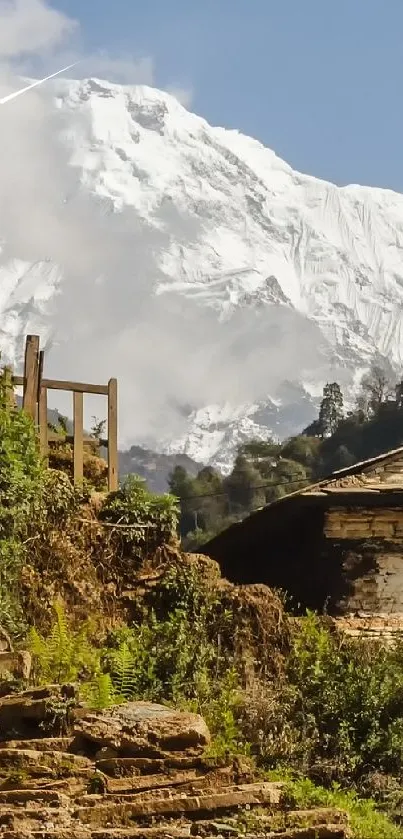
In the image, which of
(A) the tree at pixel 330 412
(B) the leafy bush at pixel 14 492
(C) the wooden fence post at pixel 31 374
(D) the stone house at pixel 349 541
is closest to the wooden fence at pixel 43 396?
(C) the wooden fence post at pixel 31 374

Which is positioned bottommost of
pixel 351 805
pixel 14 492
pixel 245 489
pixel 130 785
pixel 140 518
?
pixel 351 805

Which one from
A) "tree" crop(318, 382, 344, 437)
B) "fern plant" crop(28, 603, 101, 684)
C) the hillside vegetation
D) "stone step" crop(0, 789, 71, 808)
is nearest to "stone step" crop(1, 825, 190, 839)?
"stone step" crop(0, 789, 71, 808)

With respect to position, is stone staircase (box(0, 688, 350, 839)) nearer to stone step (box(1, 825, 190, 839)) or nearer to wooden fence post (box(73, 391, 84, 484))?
stone step (box(1, 825, 190, 839))

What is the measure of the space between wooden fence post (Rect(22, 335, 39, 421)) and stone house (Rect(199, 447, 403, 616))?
386 centimetres

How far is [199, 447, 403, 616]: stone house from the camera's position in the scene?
1812cm

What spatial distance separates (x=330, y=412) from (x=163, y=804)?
54749 millimetres

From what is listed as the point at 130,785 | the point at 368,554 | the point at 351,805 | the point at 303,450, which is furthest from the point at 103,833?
the point at 303,450

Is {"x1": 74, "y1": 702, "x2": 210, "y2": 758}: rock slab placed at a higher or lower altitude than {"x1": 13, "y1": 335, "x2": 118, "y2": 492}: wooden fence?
lower

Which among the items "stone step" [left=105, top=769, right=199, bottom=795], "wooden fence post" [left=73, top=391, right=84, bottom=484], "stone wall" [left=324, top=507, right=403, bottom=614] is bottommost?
"stone step" [left=105, top=769, right=199, bottom=795]

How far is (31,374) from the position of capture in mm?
17922

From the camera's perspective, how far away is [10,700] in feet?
37.4

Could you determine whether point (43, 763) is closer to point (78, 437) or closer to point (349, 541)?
point (78, 437)

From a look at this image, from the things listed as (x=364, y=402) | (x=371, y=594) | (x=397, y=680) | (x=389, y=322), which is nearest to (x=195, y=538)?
(x=364, y=402)

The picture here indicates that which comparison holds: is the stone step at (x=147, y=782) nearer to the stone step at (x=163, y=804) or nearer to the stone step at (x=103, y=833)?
the stone step at (x=163, y=804)
